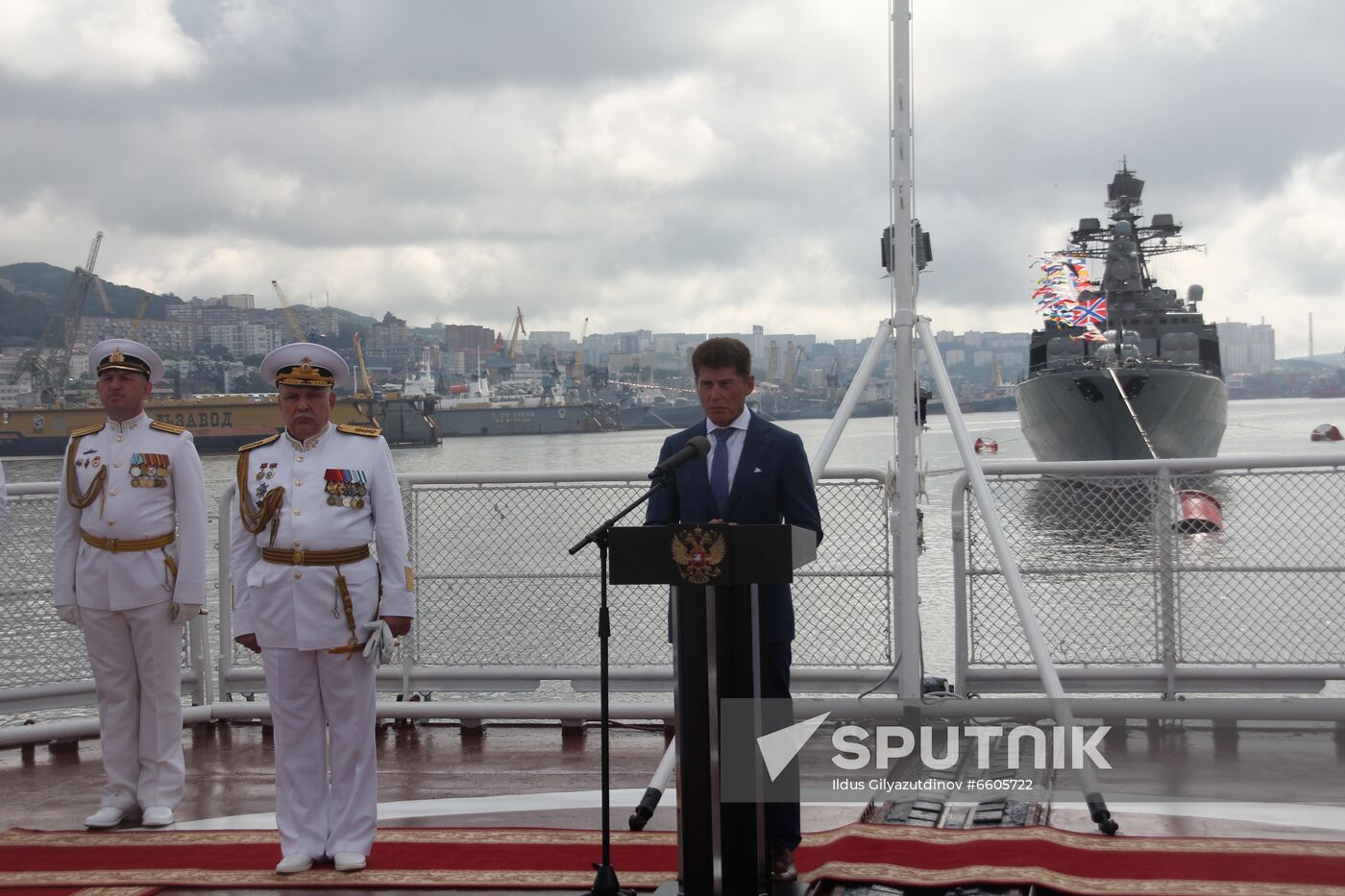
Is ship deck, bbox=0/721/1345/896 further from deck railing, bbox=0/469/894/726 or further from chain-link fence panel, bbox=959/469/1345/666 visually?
chain-link fence panel, bbox=959/469/1345/666

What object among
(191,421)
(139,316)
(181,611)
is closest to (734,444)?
(181,611)

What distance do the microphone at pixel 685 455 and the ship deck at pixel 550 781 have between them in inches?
51.8

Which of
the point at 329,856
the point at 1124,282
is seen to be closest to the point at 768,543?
the point at 329,856

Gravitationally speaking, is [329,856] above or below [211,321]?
below

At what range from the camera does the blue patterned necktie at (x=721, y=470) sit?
3697 mm

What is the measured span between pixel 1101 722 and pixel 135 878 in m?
3.98

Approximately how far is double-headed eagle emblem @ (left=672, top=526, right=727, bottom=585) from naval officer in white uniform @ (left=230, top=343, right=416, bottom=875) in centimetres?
118

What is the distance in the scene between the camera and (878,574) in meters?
5.85

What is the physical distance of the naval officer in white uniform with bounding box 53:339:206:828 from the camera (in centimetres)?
453

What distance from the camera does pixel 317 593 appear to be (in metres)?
3.92

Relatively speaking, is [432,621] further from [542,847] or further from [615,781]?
[542,847]

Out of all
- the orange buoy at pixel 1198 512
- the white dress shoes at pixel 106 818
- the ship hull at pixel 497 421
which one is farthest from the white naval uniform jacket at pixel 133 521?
the ship hull at pixel 497 421

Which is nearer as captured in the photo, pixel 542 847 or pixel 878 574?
pixel 542 847

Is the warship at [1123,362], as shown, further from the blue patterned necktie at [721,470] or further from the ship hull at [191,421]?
the ship hull at [191,421]
